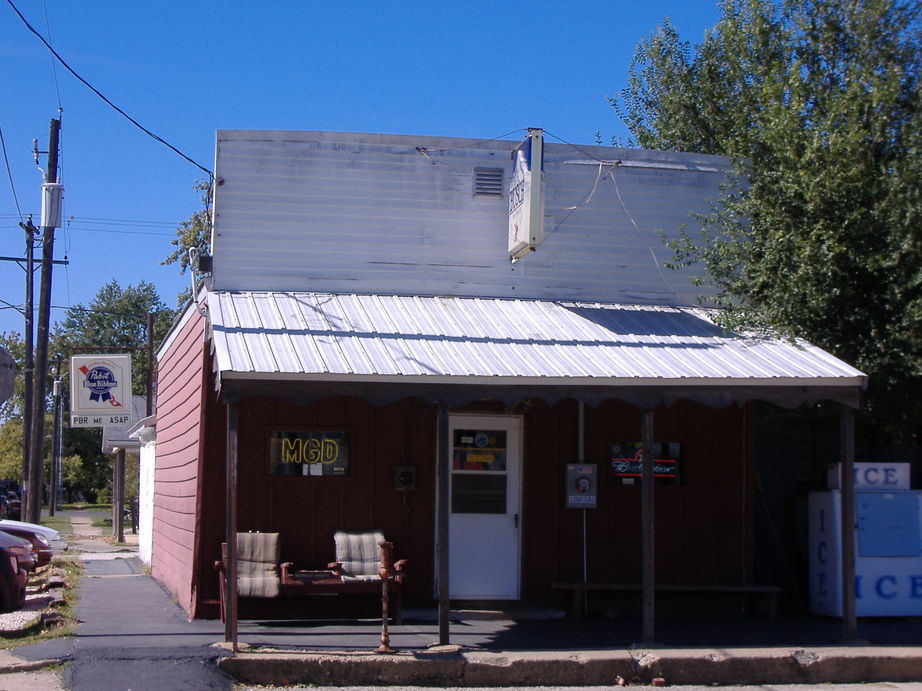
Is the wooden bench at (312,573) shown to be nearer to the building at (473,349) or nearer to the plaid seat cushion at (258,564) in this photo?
the plaid seat cushion at (258,564)

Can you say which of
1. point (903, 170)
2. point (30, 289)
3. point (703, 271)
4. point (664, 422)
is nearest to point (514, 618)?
point (664, 422)

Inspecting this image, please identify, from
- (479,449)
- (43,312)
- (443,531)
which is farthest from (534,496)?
(43,312)

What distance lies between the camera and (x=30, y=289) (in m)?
26.3

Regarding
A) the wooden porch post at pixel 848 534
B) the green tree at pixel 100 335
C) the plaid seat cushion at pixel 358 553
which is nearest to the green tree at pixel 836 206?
the wooden porch post at pixel 848 534

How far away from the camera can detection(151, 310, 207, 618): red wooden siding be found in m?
11.0

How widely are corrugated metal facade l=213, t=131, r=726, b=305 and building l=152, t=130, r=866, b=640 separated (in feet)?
0.08

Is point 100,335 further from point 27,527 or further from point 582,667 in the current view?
point 582,667

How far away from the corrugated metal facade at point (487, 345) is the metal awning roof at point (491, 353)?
0.01 metres

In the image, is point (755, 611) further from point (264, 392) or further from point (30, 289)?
point (30, 289)

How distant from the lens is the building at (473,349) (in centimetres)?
1059

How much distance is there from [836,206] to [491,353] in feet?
14.1

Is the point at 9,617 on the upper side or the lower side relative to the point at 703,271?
lower

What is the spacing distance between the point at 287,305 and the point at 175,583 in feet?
12.2

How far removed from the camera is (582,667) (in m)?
8.62
